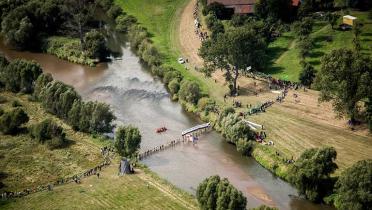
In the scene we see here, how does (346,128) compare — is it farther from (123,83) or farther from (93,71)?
(93,71)

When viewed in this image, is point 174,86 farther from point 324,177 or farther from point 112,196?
point 324,177

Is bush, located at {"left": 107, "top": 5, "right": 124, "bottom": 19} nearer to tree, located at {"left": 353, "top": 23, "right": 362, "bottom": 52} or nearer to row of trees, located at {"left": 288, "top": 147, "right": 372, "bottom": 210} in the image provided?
tree, located at {"left": 353, "top": 23, "right": 362, "bottom": 52}

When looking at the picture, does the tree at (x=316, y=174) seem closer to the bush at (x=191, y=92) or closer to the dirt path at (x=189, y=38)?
the bush at (x=191, y=92)

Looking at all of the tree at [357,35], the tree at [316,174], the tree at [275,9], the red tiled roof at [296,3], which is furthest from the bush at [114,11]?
the tree at [316,174]

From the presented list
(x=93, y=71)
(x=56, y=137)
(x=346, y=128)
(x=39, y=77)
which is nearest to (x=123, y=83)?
(x=93, y=71)

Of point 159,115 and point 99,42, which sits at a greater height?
point 99,42

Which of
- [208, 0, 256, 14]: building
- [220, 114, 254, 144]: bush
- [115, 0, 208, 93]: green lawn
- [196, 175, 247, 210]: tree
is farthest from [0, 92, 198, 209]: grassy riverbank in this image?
[208, 0, 256, 14]: building
